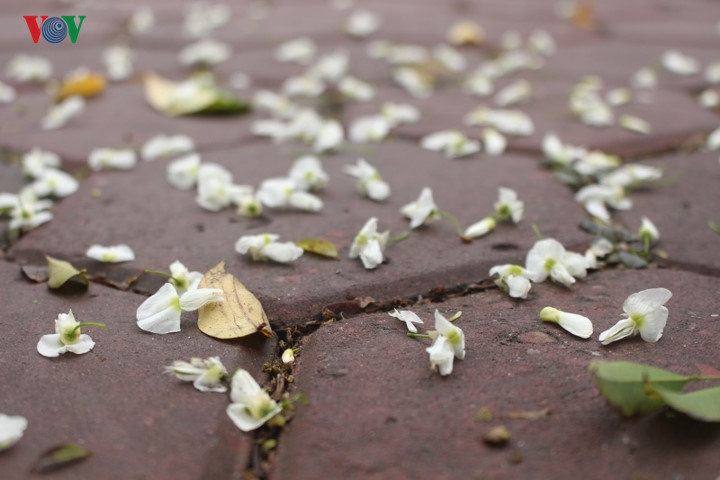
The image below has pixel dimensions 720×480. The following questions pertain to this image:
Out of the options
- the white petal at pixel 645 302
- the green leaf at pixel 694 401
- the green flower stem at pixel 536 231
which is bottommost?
the green flower stem at pixel 536 231

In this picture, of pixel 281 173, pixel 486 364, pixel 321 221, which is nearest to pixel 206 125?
pixel 281 173

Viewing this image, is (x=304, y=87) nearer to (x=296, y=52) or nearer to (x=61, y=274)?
(x=296, y=52)

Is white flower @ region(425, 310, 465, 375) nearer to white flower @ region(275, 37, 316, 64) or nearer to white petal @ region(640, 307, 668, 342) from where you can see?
white petal @ region(640, 307, 668, 342)

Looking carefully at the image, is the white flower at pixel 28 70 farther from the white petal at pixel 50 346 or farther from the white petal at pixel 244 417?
the white petal at pixel 244 417

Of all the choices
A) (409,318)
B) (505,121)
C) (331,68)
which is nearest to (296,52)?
(331,68)

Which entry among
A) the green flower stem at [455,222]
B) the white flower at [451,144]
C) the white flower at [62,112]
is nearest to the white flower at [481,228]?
the green flower stem at [455,222]

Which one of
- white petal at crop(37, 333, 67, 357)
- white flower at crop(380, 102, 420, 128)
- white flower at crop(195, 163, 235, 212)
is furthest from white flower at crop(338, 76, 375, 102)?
white petal at crop(37, 333, 67, 357)
